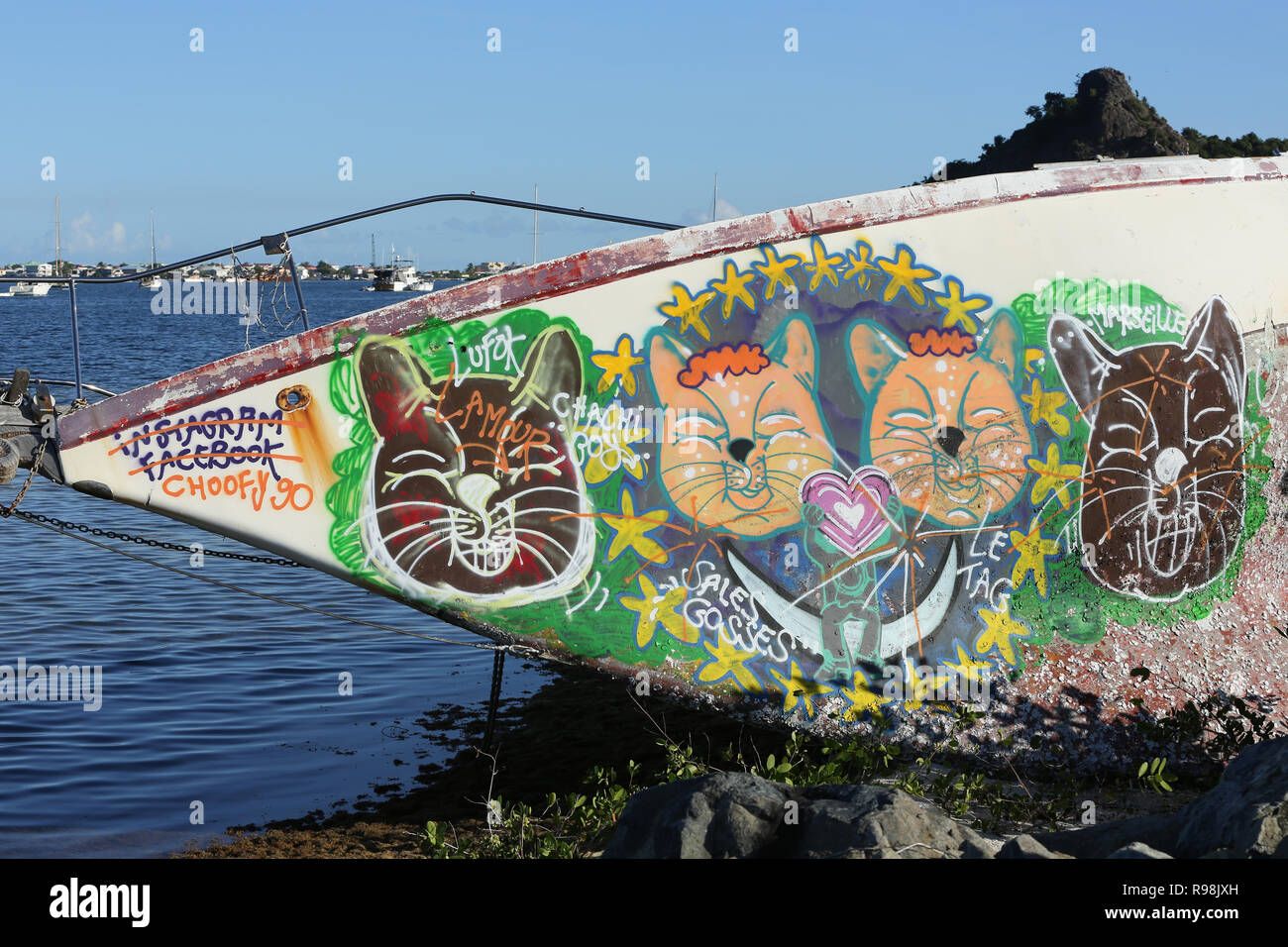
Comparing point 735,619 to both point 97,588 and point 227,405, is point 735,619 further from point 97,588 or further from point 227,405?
point 97,588

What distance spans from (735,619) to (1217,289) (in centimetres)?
380

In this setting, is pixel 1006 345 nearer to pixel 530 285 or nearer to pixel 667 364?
pixel 667 364

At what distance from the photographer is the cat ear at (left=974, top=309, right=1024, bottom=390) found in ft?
23.4

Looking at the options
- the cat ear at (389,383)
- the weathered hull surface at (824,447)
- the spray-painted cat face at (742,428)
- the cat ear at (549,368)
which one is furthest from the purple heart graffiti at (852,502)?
the cat ear at (389,383)

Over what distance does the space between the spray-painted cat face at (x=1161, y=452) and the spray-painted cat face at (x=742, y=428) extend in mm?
1670

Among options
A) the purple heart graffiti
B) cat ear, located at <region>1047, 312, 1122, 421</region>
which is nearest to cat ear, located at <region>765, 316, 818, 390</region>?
the purple heart graffiti

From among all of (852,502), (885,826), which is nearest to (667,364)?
(852,502)

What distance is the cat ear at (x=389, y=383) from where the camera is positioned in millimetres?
6672

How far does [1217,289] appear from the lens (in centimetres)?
747

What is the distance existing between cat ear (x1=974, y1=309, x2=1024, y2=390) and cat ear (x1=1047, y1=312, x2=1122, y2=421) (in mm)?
223

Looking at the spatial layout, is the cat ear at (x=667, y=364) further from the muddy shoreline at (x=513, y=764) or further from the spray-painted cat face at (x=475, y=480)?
the muddy shoreline at (x=513, y=764)

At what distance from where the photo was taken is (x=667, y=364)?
6879 millimetres

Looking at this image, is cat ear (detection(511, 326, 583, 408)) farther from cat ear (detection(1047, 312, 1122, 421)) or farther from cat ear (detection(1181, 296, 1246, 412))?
cat ear (detection(1181, 296, 1246, 412))
